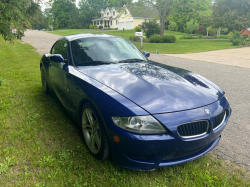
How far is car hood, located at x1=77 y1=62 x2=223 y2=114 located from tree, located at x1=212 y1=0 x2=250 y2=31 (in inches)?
1236

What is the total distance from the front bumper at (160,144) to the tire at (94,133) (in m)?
0.15

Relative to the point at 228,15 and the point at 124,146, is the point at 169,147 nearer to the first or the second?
the point at 124,146

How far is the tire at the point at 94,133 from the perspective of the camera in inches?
94.9

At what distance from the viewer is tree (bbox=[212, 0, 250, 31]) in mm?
29344

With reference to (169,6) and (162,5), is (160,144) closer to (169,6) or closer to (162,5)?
(169,6)

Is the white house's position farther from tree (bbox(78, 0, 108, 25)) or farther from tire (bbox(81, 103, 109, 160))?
tire (bbox(81, 103, 109, 160))

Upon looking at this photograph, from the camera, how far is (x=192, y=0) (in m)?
32.0

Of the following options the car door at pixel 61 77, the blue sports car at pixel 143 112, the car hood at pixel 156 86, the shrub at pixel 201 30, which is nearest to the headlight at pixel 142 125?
the blue sports car at pixel 143 112

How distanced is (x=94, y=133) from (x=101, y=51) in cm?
156

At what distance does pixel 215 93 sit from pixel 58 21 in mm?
80288

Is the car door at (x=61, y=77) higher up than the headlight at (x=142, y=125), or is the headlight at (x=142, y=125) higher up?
the car door at (x=61, y=77)

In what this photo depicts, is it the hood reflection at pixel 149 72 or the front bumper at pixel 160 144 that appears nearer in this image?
the front bumper at pixel 160 144

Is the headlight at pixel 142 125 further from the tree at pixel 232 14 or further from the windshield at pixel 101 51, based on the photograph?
the tree at pixel 232 14

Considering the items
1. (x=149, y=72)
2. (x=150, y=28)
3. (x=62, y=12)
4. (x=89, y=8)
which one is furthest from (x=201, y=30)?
(x=89, y=8)
